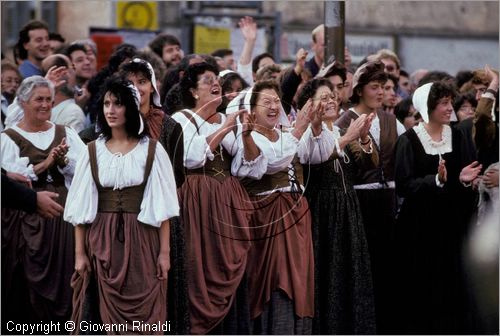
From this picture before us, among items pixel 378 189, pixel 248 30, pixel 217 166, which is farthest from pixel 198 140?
pixel 248 30

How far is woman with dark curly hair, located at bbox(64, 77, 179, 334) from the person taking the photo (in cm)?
878

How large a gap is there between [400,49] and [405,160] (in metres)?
16.7

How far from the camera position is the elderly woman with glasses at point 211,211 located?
960 centimetres

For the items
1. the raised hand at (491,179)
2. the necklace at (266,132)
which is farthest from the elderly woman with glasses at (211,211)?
the raised hand at (491,179)

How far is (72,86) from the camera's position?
37.9 ft

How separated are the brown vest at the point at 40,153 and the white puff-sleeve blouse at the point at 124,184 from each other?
1.24 meters

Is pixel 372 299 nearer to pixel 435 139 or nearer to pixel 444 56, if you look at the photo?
pixel 435 139

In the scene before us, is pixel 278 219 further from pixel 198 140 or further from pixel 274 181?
pixel 198 140

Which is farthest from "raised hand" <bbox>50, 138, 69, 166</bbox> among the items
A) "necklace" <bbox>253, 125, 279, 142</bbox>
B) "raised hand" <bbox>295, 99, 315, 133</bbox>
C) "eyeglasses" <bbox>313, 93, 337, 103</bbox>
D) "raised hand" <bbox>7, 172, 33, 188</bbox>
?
"eyeglasses" <bbox>313, 93, 337, 103</bbox>

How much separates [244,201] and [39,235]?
1.54m

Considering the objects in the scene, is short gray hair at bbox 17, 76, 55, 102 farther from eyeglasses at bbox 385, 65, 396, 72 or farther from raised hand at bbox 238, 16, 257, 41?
eyeglasses at bbox 385, 65, 396, 72

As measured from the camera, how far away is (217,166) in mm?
9758

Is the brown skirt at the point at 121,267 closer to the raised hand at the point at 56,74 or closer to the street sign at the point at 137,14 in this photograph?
the raised hand at the point at 56,74

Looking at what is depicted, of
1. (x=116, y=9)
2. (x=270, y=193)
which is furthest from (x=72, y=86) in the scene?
(x=116, y=9)
